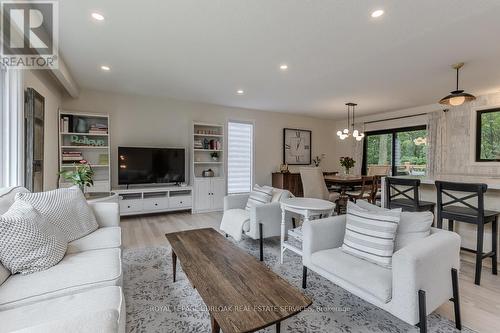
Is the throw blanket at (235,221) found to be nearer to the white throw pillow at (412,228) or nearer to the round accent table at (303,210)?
the round accent table at (303,210)

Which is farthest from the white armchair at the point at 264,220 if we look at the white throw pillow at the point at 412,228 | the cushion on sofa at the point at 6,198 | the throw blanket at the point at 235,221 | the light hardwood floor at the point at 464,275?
the cushion on sofa at the point at 6,198

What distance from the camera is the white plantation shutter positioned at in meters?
5.93

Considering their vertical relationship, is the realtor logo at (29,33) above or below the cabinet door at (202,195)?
above

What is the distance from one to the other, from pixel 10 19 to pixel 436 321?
4.19 meters

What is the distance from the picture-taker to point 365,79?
3.84 meters

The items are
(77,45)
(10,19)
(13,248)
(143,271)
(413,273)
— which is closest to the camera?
(413,273)

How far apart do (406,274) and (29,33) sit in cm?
368

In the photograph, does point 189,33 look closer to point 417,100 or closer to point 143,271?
point 143,271

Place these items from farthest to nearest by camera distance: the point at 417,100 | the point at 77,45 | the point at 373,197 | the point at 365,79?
the point at 417,100
the point at 373,197
the point at 365,79
the point at 77,45

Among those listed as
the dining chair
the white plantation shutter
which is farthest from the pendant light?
the white plantation shutter

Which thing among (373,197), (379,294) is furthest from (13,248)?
(373,197)

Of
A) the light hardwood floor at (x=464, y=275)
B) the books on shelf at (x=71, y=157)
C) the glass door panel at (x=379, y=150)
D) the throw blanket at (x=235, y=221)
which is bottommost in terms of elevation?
the light hardwood floor at (x=464, y=275)

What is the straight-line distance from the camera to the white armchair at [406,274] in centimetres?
136

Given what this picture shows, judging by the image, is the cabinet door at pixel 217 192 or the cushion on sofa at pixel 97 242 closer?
the cushion on sofa at pixel 97 242
